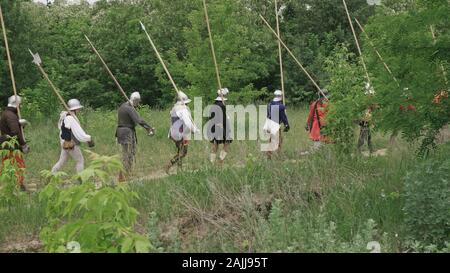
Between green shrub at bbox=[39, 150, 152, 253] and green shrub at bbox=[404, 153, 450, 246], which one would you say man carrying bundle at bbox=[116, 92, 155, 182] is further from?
green shrub at bbox=[39, 150, 152, 253]

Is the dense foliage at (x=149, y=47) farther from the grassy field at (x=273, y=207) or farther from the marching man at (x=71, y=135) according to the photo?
the grassy field at (x=273, y=207)

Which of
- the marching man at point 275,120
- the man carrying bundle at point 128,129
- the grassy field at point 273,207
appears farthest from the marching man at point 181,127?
the grassy field at point 273,207

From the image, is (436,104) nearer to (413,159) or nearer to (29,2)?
(413,159)

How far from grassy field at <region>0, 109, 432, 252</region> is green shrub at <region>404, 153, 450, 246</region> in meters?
0.23

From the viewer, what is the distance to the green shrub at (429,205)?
17.4 ft

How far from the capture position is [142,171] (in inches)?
443

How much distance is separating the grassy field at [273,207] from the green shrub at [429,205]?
23 cm

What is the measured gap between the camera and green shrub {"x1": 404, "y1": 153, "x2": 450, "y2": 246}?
5.31 m

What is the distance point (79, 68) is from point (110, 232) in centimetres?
2173

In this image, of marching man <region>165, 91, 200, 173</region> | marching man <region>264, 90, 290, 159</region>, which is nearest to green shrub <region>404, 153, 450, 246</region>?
marching man <region>165, 91, 200, 173</region>

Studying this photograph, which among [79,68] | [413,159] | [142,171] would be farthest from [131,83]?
[413,159]

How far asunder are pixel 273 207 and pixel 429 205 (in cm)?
150

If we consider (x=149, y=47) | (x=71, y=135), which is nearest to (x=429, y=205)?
(x=71, y=135)
